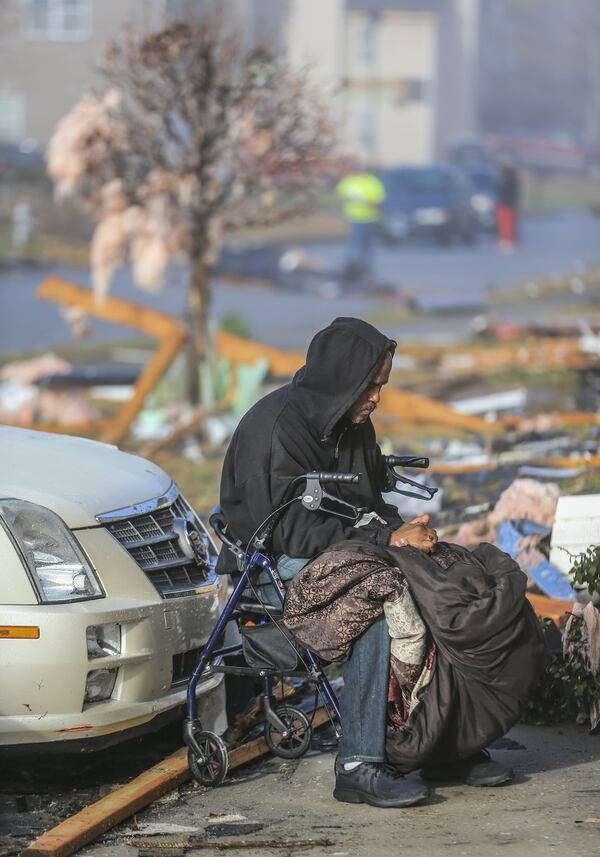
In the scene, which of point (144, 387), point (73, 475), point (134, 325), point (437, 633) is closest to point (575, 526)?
point (437, 633)

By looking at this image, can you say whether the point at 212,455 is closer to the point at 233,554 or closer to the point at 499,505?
the point at 499,505

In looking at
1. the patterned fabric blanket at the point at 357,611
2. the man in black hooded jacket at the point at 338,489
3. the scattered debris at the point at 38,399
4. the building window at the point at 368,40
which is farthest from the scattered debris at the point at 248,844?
the building window at the point at 368,40

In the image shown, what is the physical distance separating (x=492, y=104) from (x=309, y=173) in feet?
19.3

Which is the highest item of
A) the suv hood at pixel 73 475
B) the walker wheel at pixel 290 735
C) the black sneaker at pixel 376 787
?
the suv hood at pixel 73 475

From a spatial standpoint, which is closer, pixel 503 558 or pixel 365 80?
pixel 503 558

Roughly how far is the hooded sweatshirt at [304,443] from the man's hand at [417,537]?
0.13 feet

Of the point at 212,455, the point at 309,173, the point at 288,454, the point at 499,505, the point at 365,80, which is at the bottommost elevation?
the point at 212,455

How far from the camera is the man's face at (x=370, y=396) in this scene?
5.10 metres

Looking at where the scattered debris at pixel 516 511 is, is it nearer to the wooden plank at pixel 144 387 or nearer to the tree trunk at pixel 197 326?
the wooden plank at pixel 144 387

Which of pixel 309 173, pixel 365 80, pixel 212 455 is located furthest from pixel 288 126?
pixel 365 80

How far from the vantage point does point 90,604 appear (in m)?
4.93

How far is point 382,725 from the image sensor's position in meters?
4.84

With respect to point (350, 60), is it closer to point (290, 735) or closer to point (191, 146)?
point (191, 146)

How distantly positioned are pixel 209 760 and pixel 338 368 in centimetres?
153
